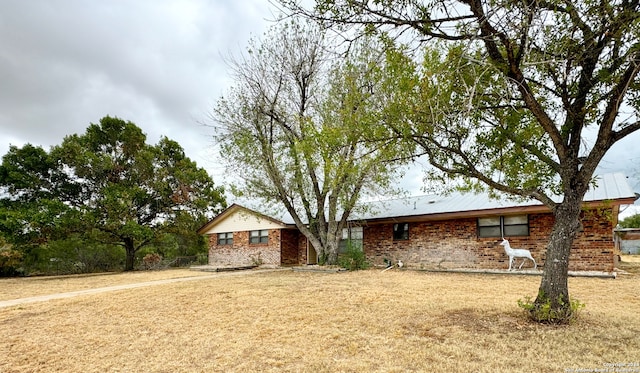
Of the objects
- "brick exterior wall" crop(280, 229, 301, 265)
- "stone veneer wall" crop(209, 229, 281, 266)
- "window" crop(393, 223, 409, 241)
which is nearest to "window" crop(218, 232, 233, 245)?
"stone veneer wall" crop(209, 229, 281, 266)

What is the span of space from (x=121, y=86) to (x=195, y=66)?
5308mm

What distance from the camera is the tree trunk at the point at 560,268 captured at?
4.93 meters

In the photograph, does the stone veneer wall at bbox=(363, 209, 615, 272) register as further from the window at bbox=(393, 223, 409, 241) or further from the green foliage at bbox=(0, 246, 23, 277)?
the green foliage at bbox=(0, 246, 23, 277)

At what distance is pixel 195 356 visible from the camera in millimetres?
4113

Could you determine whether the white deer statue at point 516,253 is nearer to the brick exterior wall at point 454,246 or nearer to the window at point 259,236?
the brick exterior wall at point 454,246

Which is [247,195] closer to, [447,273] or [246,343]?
[447,273]

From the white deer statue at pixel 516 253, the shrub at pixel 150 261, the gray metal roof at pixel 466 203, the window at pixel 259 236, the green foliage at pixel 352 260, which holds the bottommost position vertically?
the shrub at pixel 150 261

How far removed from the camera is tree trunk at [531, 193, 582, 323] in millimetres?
4930

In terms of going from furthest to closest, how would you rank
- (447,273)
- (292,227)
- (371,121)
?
(292,227) → (447,273) → (371,121)

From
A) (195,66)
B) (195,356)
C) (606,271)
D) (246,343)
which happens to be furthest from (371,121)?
(606,271)

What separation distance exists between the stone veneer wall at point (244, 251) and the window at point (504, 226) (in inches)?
401

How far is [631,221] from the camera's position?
118ft

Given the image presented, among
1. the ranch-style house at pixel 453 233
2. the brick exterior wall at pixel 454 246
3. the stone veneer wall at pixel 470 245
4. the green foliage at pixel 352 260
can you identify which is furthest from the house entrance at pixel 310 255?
the green foliage at pixel 352 260

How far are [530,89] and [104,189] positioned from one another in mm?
18759
